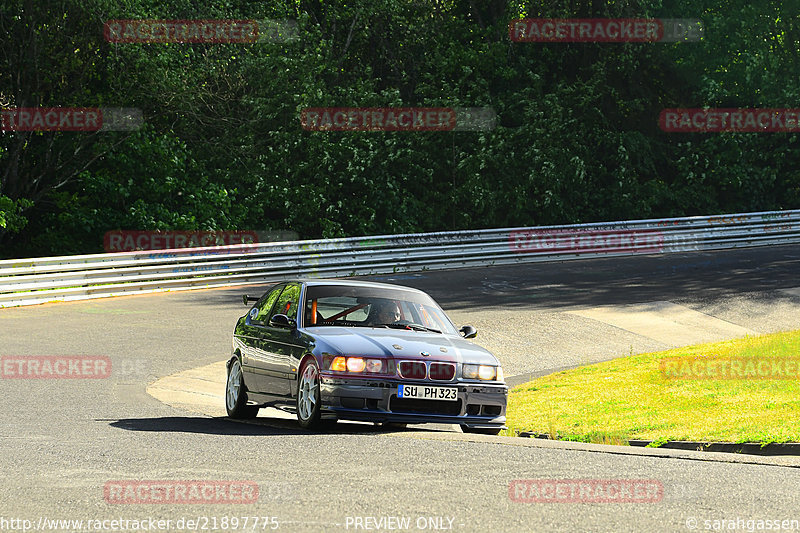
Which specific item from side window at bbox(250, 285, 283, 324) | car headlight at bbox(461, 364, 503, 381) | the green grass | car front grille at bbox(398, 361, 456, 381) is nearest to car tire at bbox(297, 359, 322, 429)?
car front grille at bbox(398, 361, 456, 381)

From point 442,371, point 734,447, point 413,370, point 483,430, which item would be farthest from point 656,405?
point 413,370

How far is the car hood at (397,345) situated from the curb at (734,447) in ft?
5.66

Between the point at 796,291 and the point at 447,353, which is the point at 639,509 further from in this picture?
the point at 796,291

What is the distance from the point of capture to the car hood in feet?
34.4

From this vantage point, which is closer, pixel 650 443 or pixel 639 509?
pixel 639 509

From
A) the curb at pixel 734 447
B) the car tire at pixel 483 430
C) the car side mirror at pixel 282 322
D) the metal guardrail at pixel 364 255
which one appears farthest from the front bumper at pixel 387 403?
the metal guardrail at pixel 364 255

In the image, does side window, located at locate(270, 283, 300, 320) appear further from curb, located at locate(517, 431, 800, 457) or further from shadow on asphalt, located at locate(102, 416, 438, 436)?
curb, located at locate(517, 431, 800, 457)

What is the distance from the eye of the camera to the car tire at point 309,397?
10562mm

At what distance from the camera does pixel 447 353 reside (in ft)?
35.1

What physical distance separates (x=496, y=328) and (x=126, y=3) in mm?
16350

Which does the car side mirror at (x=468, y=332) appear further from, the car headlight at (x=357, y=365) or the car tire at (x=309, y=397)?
the car tire at (x=309, y=397)

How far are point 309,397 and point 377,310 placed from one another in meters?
1.33

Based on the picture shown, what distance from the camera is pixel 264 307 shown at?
502 inches

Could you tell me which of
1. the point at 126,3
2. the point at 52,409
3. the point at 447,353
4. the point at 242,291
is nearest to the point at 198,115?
the point at 126,3
